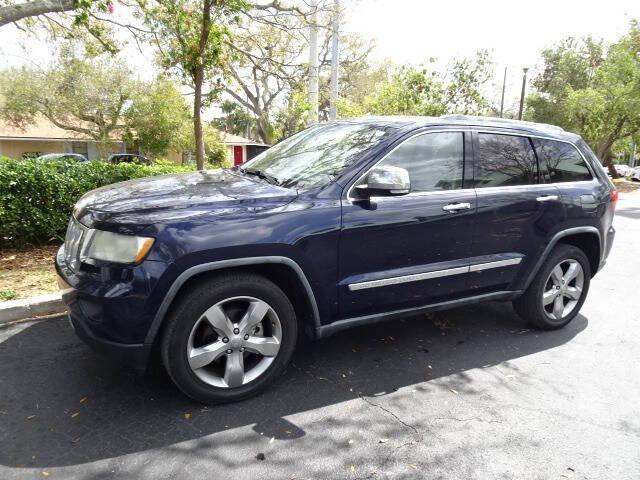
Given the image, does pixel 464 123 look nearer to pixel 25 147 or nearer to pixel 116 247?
pixel 116 247

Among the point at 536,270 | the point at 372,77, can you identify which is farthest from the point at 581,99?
the point at 536,270

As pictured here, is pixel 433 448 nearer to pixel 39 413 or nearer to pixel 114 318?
pixel 114 318

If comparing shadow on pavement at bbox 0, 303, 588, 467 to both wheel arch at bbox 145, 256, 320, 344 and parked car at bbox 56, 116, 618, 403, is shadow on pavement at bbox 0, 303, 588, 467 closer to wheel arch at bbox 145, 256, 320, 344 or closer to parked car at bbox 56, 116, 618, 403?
parked car at bbox 56, 116, 618, 403

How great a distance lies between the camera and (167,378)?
127 inches

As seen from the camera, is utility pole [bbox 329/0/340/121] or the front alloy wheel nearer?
the front alloy wheel

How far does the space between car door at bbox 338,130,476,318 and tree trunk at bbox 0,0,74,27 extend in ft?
23.0

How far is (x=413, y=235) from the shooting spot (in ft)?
10.7

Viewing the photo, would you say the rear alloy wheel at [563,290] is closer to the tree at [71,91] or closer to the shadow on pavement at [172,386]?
the shadow on pavement at [172,386]

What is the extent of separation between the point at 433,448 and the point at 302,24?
36.0 ft

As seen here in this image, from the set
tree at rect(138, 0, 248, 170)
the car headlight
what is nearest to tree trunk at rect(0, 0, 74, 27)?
tree at rect(138, 0, 248, 170)

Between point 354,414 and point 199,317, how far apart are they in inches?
44.7

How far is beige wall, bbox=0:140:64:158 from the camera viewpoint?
98.7 ft

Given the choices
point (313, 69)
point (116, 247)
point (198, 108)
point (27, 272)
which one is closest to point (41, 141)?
point (313, 69)

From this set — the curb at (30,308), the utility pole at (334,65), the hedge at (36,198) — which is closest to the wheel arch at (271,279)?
the curb at (30,308)
